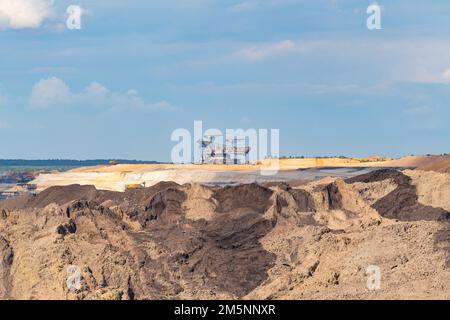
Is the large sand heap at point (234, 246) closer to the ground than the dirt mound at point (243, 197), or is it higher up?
closer to the ground

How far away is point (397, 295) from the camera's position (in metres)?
23.4

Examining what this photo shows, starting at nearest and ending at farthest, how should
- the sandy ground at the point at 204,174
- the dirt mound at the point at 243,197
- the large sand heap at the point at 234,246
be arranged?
the large sand heap at the point at 234,246 → the dirt mound at the point at 243,197 → the sandy ground at the point at 204,174

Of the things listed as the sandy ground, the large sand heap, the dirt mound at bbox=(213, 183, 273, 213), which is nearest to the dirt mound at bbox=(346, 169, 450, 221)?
the large sand heap

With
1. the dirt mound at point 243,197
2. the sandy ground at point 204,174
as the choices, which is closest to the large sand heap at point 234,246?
the dirt mound at point 243,197

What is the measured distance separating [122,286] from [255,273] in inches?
173

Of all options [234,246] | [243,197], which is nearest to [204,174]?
[243,197]

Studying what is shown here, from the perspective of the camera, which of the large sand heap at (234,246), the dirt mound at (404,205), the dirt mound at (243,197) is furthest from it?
the dirt mound at (243,197)

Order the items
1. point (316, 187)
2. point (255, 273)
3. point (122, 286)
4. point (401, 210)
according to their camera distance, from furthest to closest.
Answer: point (316, 187)
point (401, 210)
point (255, 273)
point (122, 286)

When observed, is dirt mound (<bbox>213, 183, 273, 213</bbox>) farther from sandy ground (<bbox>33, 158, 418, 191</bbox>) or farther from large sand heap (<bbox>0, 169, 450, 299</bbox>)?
sandy ground (<bbox>33, 158, 418, 191</bbox>)

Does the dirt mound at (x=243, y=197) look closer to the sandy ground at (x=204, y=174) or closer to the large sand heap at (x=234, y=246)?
the large sand heap at (x=234, y=246)

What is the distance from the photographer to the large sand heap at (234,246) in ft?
84.8

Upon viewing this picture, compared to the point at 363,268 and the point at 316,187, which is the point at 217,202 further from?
the point at 363,268

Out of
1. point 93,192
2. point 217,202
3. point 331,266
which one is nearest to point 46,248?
point 331,266

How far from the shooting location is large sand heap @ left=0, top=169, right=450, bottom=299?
84.8 feet
